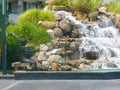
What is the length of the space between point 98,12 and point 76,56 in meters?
8.37

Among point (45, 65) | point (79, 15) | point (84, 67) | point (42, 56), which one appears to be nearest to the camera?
point (45, 65)

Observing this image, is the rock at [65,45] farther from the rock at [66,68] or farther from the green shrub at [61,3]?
the green shrub at [61,3]

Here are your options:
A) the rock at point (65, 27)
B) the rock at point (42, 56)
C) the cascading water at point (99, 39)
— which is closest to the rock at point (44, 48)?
the rock at point (42, 56)

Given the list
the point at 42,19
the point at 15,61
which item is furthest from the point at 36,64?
the point at 42,19

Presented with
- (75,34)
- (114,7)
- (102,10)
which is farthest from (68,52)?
(114,7)

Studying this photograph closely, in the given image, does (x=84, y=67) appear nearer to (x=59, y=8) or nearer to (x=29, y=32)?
(x=29, y=32)

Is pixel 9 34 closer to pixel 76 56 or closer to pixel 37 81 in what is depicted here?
pixel 76 56

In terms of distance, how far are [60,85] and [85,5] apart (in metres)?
17.4

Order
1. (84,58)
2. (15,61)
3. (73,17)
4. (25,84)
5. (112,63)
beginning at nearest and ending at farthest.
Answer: (25,84)
(15,61)
(112,63)
(84,58)
(73,17)

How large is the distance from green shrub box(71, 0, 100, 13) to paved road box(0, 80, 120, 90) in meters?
15.7

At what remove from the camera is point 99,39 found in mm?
29219

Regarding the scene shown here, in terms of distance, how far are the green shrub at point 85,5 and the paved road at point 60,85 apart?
15.7 meters

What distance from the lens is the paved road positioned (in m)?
16.5

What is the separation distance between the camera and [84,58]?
2695 cm
